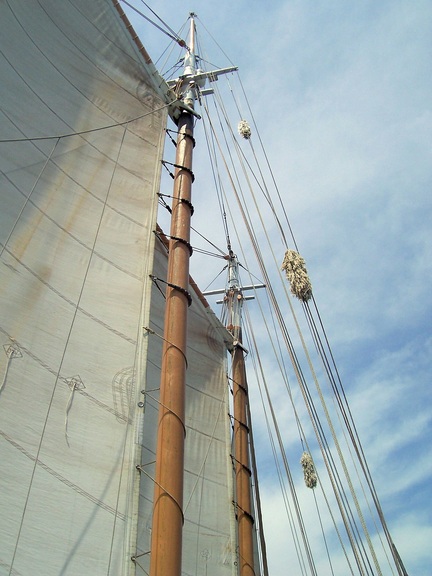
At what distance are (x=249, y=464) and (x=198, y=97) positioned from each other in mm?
8835

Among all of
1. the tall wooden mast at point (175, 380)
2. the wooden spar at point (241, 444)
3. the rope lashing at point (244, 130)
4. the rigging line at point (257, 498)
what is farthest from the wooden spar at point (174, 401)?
the rigging line at point (257, 498)

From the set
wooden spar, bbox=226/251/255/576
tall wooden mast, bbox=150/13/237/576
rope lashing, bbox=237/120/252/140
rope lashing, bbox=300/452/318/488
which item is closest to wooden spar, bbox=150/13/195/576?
tall wooden mast, bbox=150/13/237/576

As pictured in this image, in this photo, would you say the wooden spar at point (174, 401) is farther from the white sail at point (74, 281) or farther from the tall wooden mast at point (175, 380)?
the white sail at point (74, 281)

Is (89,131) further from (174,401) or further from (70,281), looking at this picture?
(174,401)

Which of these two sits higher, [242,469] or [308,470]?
[242,469]

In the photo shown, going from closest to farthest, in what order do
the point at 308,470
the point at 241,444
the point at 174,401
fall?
1. the point at 174,401
2. the point at 308,470
3. the point at 241,444

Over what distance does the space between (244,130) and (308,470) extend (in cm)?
743

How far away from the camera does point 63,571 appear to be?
4.66 m

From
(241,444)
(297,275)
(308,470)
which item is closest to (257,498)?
(241,444)

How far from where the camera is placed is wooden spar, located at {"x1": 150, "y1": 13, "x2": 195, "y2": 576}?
5.06 meters

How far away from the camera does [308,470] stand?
474 inches

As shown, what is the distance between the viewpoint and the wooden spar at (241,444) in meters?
12.1

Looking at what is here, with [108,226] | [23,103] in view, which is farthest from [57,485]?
[23,103]

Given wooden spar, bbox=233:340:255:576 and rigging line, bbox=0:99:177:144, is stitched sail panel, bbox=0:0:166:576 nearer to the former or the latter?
rigging line, bbox=0:99:177:144
